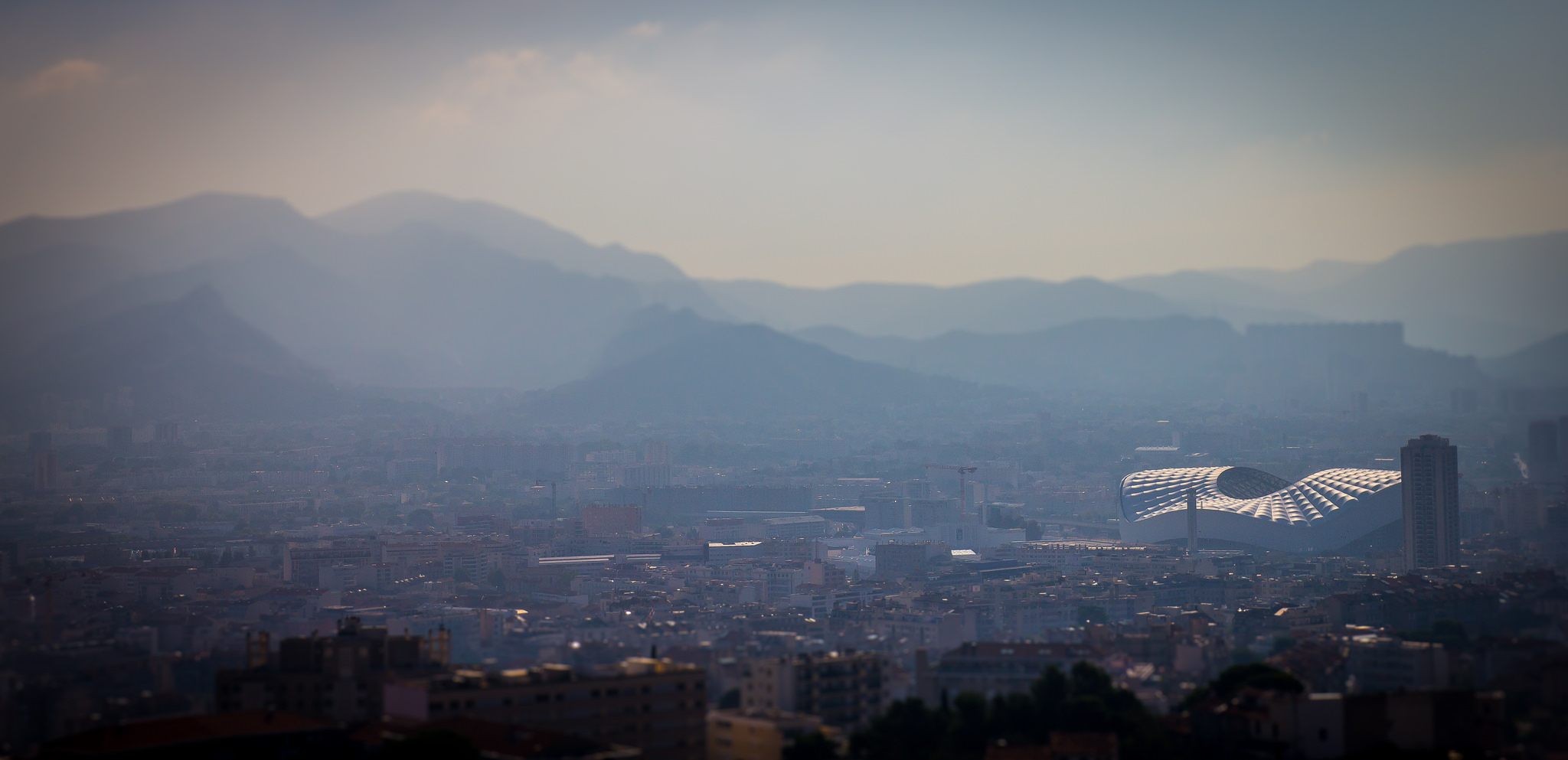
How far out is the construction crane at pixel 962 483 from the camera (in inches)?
3264

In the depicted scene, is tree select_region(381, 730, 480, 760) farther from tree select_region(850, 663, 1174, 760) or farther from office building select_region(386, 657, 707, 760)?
tree select_region(850, 663, 1174, 760)

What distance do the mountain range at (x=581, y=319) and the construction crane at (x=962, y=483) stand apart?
2237 cm

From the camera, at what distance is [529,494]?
91875 millimetres

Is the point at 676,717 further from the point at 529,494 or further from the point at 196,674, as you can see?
the point at 529,494

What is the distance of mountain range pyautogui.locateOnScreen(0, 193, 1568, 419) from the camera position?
108 meters

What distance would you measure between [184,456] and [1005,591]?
4969cm

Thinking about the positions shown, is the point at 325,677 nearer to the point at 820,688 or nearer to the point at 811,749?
the point at 820,688

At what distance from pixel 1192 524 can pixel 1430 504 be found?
→ 11.8m

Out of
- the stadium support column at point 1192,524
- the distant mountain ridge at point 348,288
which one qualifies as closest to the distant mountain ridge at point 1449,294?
the stadium support column at point 1192,524

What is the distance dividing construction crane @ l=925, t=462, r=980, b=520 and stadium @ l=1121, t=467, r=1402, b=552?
9.29m

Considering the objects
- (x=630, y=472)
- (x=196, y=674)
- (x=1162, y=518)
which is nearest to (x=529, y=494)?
(x=630, y=472)

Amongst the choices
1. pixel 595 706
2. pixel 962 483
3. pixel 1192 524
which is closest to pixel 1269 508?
pixel 1192 524

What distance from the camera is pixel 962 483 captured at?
86625 millimetres

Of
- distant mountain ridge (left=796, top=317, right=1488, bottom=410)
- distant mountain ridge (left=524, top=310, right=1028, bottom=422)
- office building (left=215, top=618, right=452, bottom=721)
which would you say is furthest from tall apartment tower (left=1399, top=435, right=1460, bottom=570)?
distant mountain ridge (left=524, top=310, right=1028, bottom=422)
